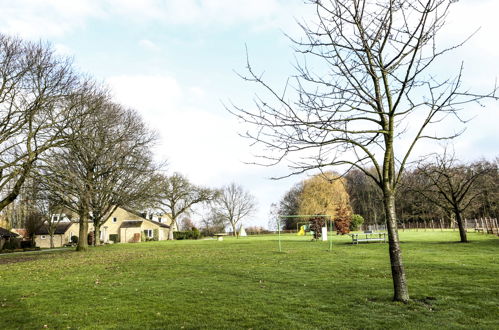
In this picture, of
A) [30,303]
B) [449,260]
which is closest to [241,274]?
[30,303]

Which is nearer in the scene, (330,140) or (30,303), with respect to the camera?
(330,140)

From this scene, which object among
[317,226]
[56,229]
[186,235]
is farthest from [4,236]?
[317,226]

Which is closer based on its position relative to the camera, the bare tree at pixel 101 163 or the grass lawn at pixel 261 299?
the grass lawn at pixel 261 299

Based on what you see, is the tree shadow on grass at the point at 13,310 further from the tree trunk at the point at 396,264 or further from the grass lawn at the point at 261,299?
the tree trunk at the point at 396,264

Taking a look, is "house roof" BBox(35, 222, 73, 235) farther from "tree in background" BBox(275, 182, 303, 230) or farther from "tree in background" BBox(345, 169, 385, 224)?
"tree in background" BBox(345, 169, 385, 224)

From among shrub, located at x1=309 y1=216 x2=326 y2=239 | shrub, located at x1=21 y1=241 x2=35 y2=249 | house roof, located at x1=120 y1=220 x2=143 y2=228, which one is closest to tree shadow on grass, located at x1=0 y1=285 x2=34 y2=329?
shrub, located at x1=309 y1=216 x2=326 y2=239

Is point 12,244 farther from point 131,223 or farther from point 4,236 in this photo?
point 131,223

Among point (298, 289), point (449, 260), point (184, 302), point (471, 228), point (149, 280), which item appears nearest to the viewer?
point (184, 302)

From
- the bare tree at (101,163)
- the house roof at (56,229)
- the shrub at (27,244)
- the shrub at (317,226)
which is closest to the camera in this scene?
the bare tree at (101,163)

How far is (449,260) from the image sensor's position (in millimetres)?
14391

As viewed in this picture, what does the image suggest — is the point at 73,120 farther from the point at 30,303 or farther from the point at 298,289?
the point at 298,289

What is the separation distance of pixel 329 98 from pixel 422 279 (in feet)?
21.5

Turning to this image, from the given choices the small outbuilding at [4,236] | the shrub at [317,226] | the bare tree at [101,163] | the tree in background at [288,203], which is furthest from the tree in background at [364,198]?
the small outbuilding at [4,236]

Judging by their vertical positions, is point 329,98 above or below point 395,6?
below
